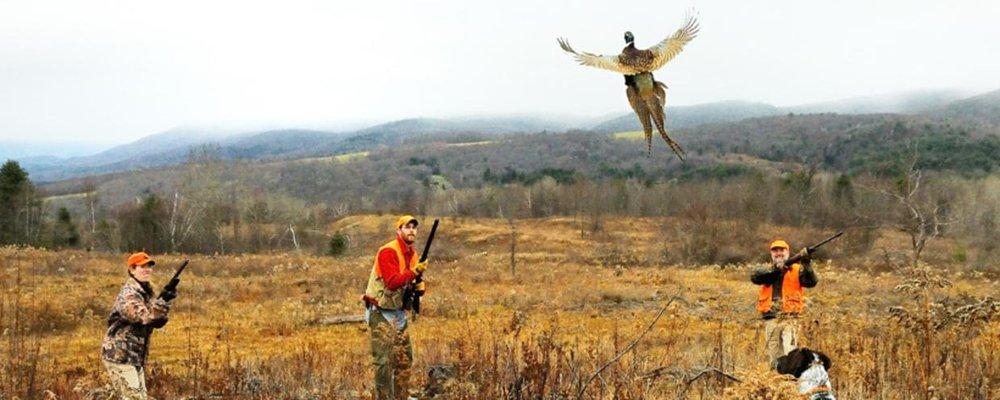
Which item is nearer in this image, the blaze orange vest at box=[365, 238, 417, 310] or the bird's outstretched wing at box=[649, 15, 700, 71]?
the bird's outstretched wing at box=[649, 15, 700, 71]

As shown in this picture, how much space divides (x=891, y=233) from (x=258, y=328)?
4928cm

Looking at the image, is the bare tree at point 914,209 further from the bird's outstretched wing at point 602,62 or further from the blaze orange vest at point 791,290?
the bird's outstretched wing at point 602,62

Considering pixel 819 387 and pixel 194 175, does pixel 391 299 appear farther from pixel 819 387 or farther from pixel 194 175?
pixel 194 175

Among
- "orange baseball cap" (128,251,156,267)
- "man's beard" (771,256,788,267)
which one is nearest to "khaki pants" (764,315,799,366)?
"man's beard" (771,256,788,267)

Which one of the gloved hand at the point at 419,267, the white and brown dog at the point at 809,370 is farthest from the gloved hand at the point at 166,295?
the white and brown dog at the point at 809,370

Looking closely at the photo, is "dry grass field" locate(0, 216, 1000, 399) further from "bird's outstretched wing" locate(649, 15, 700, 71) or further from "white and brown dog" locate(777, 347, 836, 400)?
"bird's outstretched wing" locate(649, 15, 700, 71)

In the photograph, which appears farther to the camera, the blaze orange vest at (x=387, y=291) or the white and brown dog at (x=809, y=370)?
the blaze orange vest at (x=387, y=291)

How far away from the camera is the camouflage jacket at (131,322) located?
552 centimetres

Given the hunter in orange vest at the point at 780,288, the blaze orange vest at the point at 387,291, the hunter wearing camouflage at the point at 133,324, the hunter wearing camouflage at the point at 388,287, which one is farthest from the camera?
the hunter in orange vest at the point at 780,288

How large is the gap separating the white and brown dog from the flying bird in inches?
97.3

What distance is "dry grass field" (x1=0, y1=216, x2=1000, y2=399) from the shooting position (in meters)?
4.35

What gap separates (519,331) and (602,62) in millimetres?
3599

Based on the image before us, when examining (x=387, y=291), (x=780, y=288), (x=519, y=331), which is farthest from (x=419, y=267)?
(x=780, y=288)

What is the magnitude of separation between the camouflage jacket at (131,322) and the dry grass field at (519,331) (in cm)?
38
